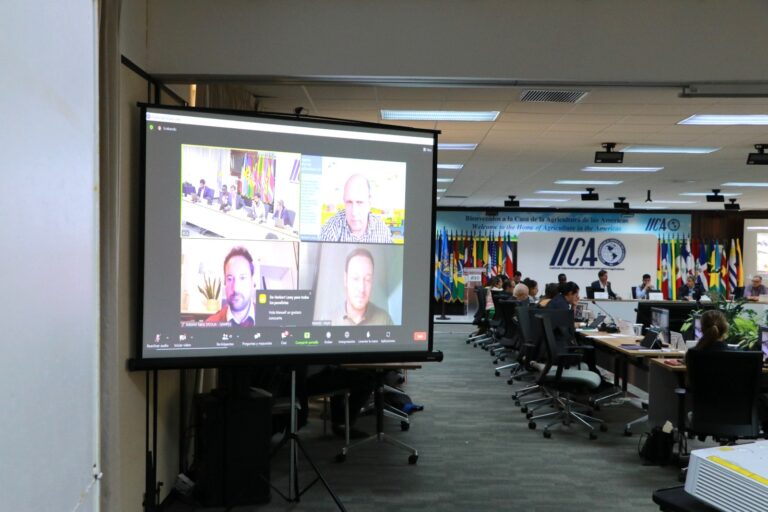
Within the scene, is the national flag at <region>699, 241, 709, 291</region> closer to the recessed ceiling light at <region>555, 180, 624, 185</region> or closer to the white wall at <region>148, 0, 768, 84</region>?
the recessed ceiling light at <region>555, 180, 624, 185</region>

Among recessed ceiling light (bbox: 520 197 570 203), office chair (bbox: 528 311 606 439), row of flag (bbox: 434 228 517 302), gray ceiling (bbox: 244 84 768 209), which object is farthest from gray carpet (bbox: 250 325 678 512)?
row of flag (bbox: 434 228 517 302)

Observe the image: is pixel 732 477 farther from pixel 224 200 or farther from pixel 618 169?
pixel 618 169

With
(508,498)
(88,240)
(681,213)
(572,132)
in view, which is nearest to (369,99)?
(572,132)

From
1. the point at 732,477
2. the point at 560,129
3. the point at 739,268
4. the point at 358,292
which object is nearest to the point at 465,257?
the point at 739,268

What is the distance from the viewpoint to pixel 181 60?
11.5 feet

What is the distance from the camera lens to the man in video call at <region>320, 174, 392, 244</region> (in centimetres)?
338

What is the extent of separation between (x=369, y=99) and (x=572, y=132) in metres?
2.77

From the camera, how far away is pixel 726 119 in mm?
6844

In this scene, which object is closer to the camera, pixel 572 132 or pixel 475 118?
pixel 475 118

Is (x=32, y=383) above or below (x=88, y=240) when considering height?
below

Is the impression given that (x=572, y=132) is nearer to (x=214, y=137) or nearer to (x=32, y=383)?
(x=214, y=137)

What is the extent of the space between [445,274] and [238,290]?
1465 cm

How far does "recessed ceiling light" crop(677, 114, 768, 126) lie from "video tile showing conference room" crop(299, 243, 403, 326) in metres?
4.77

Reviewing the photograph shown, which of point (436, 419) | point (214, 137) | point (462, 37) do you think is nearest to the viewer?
point (214, 137)
